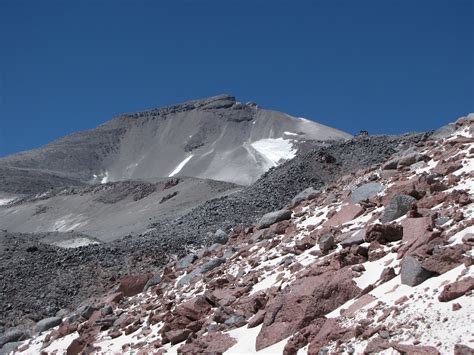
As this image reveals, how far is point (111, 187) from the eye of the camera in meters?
71.3

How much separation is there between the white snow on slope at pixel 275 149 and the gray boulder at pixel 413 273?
9477 cm

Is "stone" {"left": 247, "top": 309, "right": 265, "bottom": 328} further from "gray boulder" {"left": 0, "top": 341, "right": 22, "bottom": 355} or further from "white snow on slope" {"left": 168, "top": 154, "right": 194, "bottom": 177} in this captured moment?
Answer: "white snow on slope" {"left": 168, "top": 154, "right": 194, "bottom": 177}

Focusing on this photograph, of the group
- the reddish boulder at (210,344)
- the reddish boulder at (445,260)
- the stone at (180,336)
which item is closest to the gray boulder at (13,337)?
the stone at (180,336)

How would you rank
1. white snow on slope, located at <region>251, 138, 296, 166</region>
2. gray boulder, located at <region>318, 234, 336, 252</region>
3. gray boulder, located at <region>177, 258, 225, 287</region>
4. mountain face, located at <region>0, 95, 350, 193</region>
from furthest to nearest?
1. mountain face, located at <region>0, 95, 350, 193</region>
2. white snow on slope, located at <region>251, 138, 296, 166</region>
3. gray boulder, located at <region>177, 258, 225, 287</region>
4. gray boulder, located at <region>318, 234, 336, 252</region>

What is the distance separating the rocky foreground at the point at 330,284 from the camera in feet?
24.1

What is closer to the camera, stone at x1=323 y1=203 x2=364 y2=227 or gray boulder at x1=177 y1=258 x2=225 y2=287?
stone at x1=323 y1=203 x2=364 y2=227

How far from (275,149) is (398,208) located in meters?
107

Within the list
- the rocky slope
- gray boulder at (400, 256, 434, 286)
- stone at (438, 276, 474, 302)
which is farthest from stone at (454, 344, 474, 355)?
the rocky slope

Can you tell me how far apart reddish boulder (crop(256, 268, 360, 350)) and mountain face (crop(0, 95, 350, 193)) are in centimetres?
8960

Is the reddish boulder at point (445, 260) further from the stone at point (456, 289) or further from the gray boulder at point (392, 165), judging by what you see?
the gray boulder at point (392, 165)

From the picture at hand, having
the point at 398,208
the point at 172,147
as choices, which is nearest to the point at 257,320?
the point at 398,208

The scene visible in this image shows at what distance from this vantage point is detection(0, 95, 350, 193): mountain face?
116m

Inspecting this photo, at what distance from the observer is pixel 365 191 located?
526 inches

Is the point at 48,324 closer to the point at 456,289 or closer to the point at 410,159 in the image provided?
the point at 410,159
